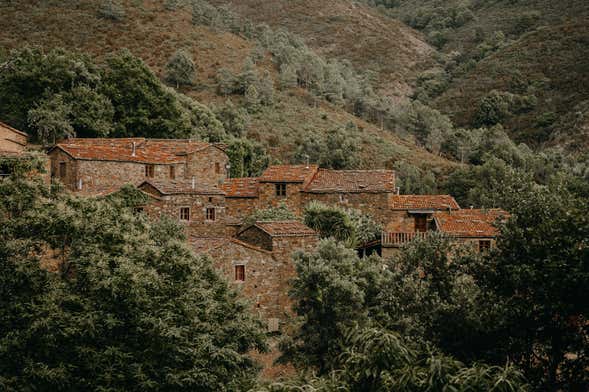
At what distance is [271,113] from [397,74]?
6041 centimetres

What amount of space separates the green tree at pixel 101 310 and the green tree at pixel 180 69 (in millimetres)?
54250

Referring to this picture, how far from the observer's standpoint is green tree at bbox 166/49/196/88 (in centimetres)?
7712

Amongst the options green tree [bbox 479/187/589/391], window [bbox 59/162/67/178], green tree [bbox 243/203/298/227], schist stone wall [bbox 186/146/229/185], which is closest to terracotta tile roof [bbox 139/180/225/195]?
window [bbox 59/162/67/178]

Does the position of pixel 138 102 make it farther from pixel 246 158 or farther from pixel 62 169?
→ pixel 62 169

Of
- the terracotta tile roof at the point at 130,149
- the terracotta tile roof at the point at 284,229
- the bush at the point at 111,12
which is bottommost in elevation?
the terracotta tile roof at the point at 284,229

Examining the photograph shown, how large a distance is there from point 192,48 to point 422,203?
5024 centimetres

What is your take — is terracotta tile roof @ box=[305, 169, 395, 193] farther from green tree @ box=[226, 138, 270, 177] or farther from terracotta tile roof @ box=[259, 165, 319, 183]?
green tree @ box=[226, 138, 270, 177]

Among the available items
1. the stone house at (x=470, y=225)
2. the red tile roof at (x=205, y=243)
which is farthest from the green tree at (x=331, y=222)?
the red tile roof at (x=205, y=243)

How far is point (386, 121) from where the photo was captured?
98.8m

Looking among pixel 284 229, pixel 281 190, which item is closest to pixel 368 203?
pixel 281 190

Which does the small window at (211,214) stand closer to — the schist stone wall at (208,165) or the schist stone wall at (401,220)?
the schist stone wall at (208,165)

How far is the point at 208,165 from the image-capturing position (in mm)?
43688

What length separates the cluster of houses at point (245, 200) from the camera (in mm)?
31844

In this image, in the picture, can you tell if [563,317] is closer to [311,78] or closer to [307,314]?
[307,314]
